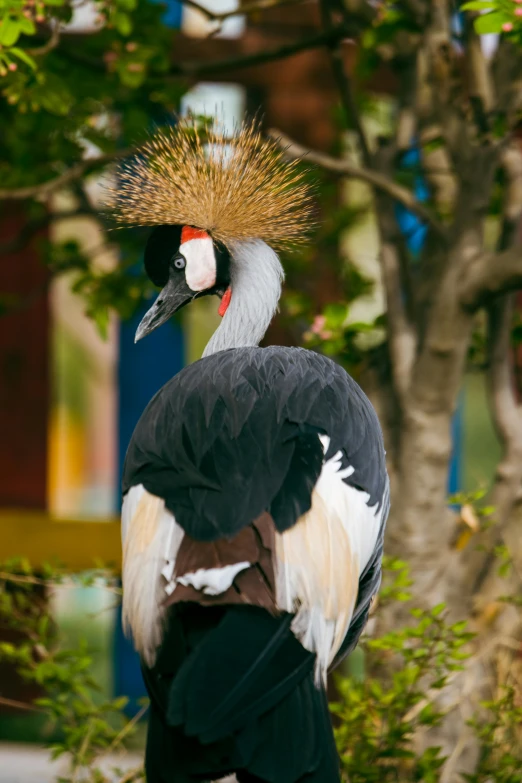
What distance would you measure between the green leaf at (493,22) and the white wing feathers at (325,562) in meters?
0.91

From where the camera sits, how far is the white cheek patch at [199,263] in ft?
8.34

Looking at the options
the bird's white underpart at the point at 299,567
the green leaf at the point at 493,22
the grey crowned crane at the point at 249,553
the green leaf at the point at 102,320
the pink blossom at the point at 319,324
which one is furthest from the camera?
the green leaf at the point at 102,320

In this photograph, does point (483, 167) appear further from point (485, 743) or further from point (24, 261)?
point (24, 261)

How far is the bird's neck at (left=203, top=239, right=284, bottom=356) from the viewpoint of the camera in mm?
2543

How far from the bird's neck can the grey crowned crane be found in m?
0.13

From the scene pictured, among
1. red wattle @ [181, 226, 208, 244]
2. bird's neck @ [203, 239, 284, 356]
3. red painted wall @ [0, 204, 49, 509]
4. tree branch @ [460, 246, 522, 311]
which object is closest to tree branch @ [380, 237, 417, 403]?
tree branch @ [460, 246, 522, 311]

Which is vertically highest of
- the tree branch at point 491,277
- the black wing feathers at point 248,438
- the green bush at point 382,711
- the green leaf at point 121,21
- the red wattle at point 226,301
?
the green leaf at point 121,21

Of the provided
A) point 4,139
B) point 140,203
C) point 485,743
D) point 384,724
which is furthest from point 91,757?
point 4,139

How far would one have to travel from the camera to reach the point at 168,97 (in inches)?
123

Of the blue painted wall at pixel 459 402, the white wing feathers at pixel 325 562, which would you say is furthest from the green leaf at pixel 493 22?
the blue painted wall at pixel 459 402

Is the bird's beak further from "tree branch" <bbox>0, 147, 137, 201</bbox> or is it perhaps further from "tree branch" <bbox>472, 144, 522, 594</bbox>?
"tree branch" <bbox>472, 144, 522, 594</bbox>

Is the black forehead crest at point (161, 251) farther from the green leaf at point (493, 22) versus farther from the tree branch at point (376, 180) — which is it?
the green leaf at point (493, 22)

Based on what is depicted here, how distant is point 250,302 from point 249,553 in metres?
0.85

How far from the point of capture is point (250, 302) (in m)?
2.54
